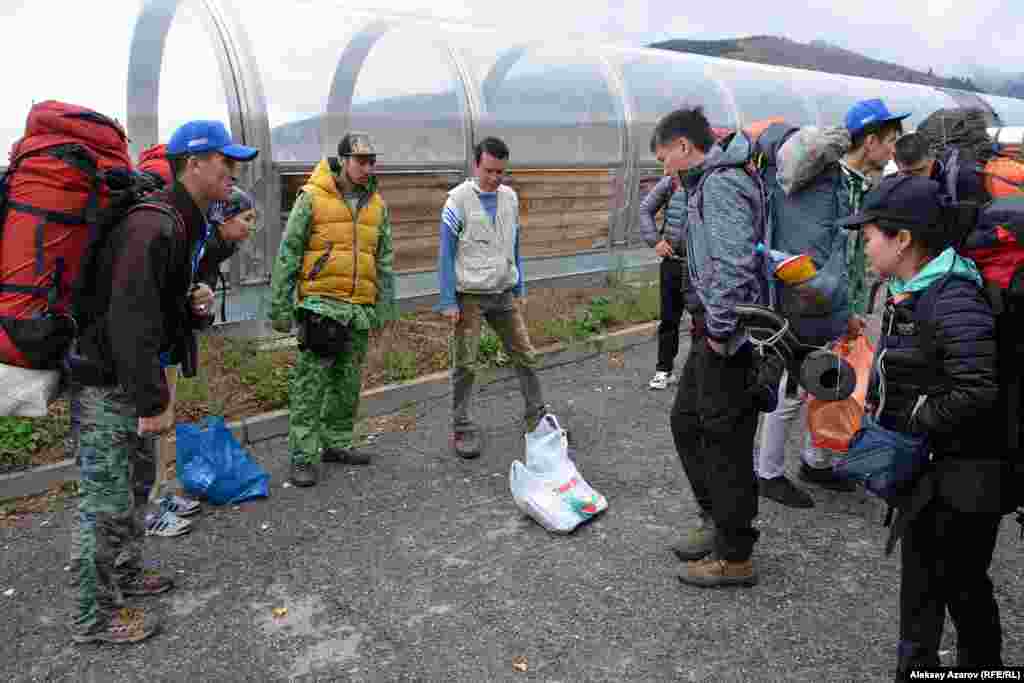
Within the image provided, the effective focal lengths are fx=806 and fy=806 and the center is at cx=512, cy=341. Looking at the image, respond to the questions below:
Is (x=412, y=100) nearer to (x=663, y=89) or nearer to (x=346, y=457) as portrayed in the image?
(x=346, y=457)

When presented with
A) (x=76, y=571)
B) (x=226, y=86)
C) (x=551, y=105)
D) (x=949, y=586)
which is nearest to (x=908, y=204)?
(x=949, y=586)

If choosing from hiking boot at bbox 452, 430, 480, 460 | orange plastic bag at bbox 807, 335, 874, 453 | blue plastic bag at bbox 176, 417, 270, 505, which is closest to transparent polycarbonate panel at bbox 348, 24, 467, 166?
hiking boot at bbox 452, 430, 480, 460

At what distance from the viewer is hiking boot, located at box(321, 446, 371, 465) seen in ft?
16.0

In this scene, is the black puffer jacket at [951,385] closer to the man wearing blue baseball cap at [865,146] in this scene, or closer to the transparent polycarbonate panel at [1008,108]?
the man wearing blue baseball cap at [865,146]

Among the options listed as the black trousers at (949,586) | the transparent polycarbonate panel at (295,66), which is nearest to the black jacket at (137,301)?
the black trousers at (949,586)

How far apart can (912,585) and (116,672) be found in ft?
9.05

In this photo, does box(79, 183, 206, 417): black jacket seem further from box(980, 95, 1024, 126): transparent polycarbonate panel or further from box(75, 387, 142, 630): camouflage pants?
box(980, 95, 1024, 126): transparent polycarbonate panel

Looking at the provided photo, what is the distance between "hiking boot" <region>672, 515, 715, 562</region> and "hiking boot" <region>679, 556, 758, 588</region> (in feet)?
0.63

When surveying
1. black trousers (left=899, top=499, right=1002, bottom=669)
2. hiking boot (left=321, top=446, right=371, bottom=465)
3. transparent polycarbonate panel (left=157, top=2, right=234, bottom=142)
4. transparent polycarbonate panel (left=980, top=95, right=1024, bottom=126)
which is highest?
transparent polycarbonate panel (left=157, top=2, right=234, bottom=142)

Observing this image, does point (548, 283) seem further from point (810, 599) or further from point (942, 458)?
point (942, 458)

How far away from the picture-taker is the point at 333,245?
4527mm

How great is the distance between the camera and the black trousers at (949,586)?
2.36 meters

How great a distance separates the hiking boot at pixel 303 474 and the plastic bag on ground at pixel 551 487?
121cm

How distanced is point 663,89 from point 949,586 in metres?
8.67
